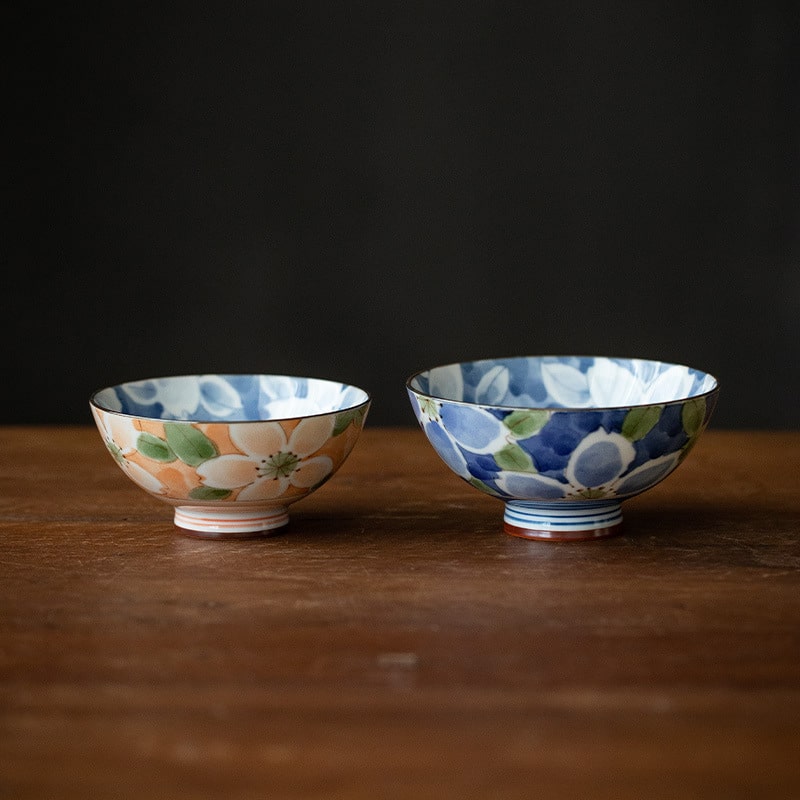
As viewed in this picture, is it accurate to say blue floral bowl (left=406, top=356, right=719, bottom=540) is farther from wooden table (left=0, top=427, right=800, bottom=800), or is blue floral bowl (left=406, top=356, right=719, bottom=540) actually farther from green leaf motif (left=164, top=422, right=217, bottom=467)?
green leaf motif (left=164, top=422, right=217, bottom=467)

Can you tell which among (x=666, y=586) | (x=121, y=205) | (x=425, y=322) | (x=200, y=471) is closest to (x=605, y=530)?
(x=666, y=586)

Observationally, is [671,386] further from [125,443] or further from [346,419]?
[125,443]

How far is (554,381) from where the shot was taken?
1.04 metres

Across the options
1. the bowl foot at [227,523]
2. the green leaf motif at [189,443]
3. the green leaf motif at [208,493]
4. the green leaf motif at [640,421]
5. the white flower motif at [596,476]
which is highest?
the green leaf motif at [640,421]

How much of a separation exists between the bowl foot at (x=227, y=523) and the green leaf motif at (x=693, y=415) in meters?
0.31

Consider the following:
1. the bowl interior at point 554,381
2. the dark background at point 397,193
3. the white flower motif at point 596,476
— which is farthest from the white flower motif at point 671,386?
the dark background at point 397,193

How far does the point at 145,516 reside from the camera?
0.93 m

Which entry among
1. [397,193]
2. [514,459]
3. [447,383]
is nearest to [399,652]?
[514,459]

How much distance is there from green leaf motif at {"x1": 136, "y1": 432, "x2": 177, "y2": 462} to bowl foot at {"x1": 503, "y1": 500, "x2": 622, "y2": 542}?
25 centimetres

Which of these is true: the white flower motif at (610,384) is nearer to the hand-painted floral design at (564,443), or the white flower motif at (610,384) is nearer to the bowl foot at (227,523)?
the hand-painted floral design at (564,443)

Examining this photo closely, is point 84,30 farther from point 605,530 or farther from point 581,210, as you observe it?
point 605,530

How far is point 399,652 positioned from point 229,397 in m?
0.42

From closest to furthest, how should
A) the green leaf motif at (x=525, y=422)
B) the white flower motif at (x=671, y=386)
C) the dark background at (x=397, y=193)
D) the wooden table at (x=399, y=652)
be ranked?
1. the wooden table at (x=399, y=652)
2. the green leaf motif at (x=525, y=422)
3. the white flower motif at (x=671, y=386)
4. the dark background at (x=397, y=193)

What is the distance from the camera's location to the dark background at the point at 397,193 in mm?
2332
